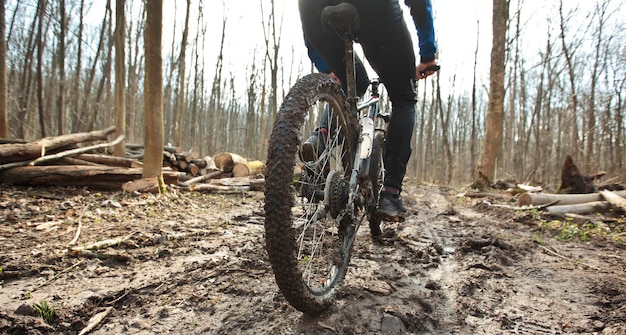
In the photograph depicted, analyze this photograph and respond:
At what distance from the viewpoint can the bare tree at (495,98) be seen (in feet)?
28.1

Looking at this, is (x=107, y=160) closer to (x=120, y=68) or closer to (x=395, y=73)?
(x=120, y=68)

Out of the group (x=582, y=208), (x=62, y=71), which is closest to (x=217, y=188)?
(x=582, y=208)

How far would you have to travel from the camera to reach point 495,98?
8.65 m

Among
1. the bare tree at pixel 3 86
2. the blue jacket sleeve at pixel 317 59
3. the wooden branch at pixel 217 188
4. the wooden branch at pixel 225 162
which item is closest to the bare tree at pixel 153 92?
the wooden branch at pixel 217 188

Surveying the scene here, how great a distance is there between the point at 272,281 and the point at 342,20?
1.38 m

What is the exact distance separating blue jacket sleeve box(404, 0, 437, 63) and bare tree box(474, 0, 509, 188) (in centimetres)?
737

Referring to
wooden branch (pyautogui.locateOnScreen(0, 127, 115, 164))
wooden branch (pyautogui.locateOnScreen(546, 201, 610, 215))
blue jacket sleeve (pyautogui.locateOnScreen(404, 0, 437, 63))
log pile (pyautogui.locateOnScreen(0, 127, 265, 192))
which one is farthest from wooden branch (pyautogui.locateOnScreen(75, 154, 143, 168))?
wooden branch (pyautogui.locateOnScreen(546, 201, 610, 215))

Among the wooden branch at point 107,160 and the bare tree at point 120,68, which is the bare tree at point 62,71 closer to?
the bare tree at point 120,68

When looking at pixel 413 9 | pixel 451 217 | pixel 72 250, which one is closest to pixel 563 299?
pixel 413 9

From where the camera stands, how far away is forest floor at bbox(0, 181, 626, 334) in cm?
143

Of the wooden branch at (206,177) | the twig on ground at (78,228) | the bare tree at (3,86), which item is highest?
the bare tree at (3,86)

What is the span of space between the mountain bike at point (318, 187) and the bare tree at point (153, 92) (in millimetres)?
4075

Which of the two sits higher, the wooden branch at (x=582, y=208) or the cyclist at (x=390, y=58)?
the cyclist at (x=390, y=58)

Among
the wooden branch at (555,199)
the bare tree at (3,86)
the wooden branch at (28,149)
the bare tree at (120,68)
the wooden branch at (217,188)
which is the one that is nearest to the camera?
the wooden branch at (28,149)
